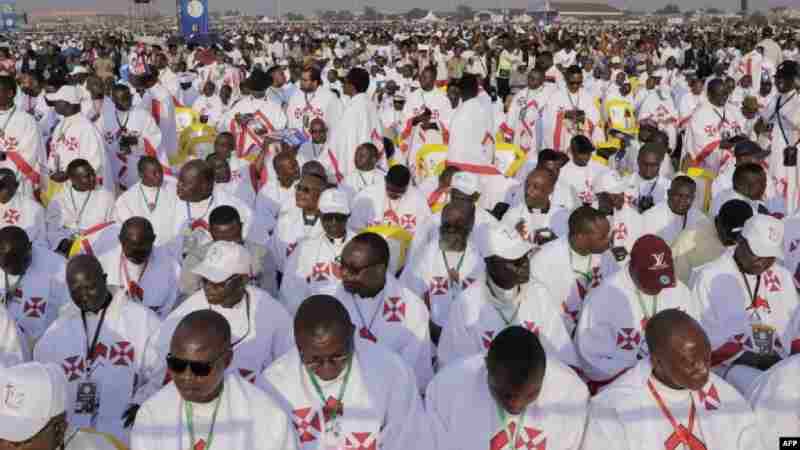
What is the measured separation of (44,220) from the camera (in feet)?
23.8

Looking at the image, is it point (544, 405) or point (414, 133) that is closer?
point (544, 405)

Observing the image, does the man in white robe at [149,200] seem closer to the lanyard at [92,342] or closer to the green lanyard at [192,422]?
the lanyard at [92,342]

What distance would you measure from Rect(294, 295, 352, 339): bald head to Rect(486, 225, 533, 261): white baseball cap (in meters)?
1.22

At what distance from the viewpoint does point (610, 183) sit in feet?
22.6

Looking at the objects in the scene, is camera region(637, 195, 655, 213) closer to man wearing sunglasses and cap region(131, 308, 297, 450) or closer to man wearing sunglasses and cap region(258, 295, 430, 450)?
man wearing sunglasses and cap region(258, 295, 430, 450)

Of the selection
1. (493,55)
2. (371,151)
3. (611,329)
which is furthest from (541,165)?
(493,55)

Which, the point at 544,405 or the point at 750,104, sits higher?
the point at 750,104

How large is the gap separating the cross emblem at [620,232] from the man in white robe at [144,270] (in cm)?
389

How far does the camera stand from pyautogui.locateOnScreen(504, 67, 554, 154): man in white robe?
12031mm

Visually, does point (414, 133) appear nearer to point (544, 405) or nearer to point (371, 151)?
point (371, 151)

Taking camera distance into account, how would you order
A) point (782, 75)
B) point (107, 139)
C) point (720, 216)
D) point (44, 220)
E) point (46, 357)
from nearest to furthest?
1. point (46, 357)
2. point (720, 216)
3. point (44, 220)
4. point (782, 75)
5. point (107, 139)

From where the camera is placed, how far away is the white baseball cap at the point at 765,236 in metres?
4.85

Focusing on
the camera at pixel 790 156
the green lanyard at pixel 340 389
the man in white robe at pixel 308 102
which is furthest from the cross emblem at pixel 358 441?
the man in white robe at pixel 308 102

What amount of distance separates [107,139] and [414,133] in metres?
4.42
